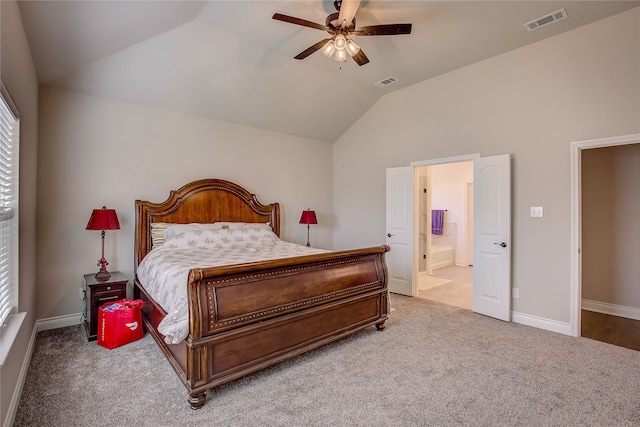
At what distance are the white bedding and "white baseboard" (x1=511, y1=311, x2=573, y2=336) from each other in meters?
2.49

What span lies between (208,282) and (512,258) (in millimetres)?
3513

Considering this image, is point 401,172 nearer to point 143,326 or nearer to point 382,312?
point 382,312

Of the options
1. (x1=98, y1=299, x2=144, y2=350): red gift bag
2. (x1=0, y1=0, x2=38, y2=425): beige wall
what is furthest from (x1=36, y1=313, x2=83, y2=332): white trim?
(x1=98, y1=299, x2=144, y2=350): red gift bag

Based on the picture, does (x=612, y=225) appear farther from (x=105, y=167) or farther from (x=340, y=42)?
(x=105, y=167)

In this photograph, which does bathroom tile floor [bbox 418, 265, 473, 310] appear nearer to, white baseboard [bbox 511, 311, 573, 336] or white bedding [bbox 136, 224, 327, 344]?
white baseboard [bbox 511, 311, 573, 336]

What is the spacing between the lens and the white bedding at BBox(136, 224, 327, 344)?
2.15 m

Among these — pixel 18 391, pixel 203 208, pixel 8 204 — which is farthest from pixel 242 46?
pixel 18 391

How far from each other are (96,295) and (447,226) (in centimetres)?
714

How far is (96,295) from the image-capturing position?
10.2ft

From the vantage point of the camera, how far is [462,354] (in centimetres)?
285

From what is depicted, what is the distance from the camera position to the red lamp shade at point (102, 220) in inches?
129

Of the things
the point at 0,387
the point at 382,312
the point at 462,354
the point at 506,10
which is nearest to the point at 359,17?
the point at 506,10

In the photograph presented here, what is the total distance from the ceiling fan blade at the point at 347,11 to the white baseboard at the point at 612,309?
15.5 ft

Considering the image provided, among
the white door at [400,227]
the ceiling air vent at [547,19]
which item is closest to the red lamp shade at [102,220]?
the white door at [400,227]
